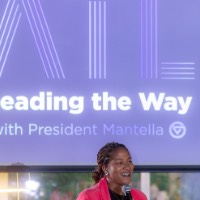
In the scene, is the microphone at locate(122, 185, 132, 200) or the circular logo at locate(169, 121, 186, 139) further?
the circular logo at locate(169, 121, 186, 139)

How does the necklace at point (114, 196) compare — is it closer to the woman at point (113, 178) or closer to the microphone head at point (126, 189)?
the woman at point (113, 178)

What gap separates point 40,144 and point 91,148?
314 mm

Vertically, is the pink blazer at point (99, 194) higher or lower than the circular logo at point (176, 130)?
lower

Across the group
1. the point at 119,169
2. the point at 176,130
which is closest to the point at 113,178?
the point at 119,169

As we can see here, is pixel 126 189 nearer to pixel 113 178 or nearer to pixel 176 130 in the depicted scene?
pixel 113 178

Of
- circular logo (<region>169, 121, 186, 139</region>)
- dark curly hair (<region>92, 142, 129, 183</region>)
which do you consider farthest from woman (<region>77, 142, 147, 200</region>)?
circular logo (<region>169, 121, 186, 139</region>)

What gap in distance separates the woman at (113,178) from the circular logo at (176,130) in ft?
3.48

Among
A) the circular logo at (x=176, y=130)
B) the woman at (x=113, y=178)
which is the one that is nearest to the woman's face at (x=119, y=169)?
the woman at (x=113, y=178)

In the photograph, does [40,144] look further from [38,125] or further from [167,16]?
[167,16]

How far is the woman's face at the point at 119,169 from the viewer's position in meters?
2.51

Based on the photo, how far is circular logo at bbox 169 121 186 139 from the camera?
3.63m

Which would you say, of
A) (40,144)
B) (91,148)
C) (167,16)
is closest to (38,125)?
(40,144)

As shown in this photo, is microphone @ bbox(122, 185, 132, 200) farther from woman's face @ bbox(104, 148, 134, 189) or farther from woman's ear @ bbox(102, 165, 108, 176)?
woman's ear @ bbox(102, 165, 108, 176)

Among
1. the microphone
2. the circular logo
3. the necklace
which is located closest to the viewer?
the microphone
